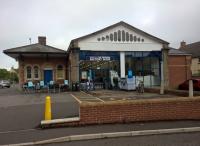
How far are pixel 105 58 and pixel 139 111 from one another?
20355 mm

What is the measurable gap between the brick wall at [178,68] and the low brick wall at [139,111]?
26.6m

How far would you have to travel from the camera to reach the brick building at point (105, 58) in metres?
30.3

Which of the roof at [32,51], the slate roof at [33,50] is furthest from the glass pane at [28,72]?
the slate roof at [33,50]

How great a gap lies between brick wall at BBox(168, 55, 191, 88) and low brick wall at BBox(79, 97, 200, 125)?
26.6 m

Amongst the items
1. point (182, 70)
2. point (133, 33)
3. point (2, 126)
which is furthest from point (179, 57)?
point (2, 126)

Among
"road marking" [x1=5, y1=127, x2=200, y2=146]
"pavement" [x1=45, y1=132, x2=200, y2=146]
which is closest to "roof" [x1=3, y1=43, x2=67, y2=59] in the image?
"road marking" [x1=5, y1=127, x2=200, y2=146]

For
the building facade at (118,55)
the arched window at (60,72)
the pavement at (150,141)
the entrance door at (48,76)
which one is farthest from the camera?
the arched window at (60,72)

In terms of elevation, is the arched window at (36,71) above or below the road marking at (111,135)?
above

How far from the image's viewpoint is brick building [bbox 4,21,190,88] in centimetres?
3030

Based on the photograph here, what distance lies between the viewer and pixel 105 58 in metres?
31.1

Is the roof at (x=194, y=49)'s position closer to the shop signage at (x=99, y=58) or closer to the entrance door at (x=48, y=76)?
the shop signage at (x=99, y=58)

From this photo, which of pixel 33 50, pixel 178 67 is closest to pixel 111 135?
pixel 33 50

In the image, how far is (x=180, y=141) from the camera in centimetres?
803

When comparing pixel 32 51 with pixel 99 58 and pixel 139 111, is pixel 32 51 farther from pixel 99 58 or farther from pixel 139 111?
pixel 139 111
